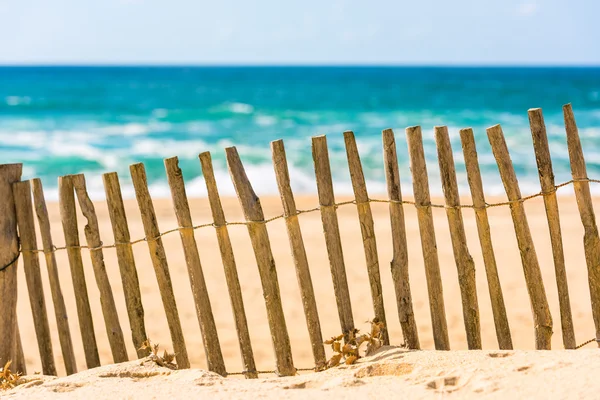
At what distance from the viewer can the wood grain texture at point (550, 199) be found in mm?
3490

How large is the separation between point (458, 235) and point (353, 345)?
810 millimetres

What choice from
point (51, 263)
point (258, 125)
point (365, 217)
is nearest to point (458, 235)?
point (365, 217)

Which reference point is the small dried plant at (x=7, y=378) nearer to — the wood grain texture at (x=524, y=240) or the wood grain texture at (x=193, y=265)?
the wood grain texture at (x=193, y=265)

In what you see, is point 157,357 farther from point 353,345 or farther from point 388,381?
point 388,381

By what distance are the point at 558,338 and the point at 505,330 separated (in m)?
2.22

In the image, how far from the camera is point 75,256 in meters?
3.89

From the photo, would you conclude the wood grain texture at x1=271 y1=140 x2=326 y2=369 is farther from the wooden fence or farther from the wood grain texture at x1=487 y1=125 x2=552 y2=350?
the wood grain texture at x1=487 y1=125 x2=552 y2=350

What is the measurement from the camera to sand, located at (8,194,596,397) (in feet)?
17.9

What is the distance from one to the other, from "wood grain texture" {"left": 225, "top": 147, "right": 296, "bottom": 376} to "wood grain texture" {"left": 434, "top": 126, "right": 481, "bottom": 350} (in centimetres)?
98

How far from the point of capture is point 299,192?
13.9 meters

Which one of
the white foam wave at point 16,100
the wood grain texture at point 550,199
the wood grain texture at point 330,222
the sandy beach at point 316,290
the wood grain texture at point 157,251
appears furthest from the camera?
the white foam wave at point 16,100

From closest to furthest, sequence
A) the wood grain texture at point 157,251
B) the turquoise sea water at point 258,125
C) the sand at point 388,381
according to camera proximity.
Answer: the sand at point 388,381 < the wood grain texture at point 157,251 < the turquoise sea water at point 258,125

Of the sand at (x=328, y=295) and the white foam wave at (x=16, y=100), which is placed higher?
the white foam wave at (x=16, y=100)

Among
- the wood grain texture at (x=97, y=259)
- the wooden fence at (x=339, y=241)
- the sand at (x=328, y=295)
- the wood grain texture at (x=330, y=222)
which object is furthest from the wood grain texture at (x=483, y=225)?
the wood grain texture at (x=97, y=259)
